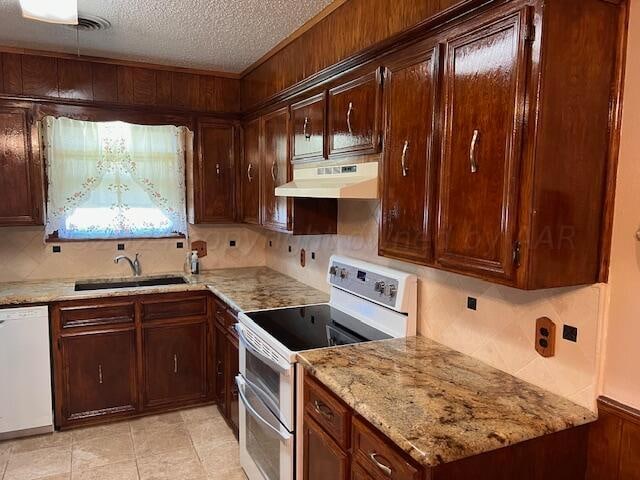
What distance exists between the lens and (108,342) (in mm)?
3219

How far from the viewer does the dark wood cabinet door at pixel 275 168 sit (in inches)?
117

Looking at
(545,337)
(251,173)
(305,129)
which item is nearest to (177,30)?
(305,129)

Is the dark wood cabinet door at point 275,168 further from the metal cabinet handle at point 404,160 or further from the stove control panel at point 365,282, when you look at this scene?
the metal cabinet handle at point 404,160

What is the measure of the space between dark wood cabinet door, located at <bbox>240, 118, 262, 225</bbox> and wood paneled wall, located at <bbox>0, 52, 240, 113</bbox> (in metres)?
0.34

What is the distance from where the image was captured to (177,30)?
9.19 ft

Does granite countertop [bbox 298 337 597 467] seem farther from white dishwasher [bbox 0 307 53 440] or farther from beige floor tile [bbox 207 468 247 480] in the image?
white dishwasher [bbox 0 307 53 440]

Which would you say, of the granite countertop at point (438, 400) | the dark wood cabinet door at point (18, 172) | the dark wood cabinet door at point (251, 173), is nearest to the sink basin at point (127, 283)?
the dark wood cabinet door at point (18, 172)

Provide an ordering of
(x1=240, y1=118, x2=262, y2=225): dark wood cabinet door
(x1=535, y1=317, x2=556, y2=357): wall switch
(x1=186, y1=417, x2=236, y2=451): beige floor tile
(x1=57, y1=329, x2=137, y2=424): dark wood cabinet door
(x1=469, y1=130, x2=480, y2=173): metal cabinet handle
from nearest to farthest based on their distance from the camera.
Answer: (x1=469, y1=130, x2=480, y2=173): metal cabinet handle, (x1=535, y1=317, x2=556, y2=357): wall switch, (x1=186, y1=417, x2=236, y2=451): beige floor tile, (x1=57, y1=329, x2=137, y2=424): dark wood cabinet door, (x1=240, y1=118, x2=262, y2=225): dark wood cabinet door

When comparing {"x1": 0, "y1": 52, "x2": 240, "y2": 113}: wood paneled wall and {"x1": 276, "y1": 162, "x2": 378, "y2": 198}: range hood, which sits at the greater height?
{"x1": 0, "y1": 52, "x2": 240, "y2": 113}: wood paneled wall

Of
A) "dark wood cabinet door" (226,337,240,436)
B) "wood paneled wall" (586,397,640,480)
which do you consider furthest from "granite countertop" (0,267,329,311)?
"wood paneled wall" (586,397,640,480)

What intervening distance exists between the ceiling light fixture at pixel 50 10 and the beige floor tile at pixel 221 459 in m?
2.46

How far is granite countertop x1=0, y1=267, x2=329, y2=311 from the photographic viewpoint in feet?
9.66

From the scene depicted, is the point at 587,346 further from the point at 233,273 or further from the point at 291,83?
the point at 233,273

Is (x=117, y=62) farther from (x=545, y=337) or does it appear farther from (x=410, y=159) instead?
(x=545, y=337)
